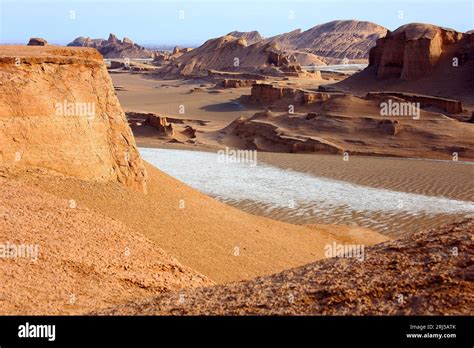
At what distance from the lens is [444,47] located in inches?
1467

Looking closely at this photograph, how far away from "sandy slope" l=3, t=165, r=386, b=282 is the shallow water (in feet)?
7.70

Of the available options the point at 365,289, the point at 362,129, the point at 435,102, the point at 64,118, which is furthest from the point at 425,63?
the point at 365,289

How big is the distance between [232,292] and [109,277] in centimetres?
164

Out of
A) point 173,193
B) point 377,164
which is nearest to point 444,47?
point 377,164

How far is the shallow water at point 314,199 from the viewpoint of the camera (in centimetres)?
1285

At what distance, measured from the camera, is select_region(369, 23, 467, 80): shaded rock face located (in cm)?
3656

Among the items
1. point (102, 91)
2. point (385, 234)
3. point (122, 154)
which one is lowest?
point (385, 234)

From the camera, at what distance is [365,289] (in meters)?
4.20

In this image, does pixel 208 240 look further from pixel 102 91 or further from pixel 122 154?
pixel 102 91

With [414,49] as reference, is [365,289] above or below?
below

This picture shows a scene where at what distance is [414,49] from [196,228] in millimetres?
31614

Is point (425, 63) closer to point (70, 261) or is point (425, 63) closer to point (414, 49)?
point (414, 49)

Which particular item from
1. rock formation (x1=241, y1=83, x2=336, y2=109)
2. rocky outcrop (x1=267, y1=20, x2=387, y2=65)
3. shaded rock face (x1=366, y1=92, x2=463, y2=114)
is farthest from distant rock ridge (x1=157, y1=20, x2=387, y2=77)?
shaded rock face (x1=366, y1=92, x2=463, y2=114)

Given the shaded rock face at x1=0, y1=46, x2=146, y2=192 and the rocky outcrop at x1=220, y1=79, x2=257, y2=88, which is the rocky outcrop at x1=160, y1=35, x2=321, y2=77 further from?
the shaded rock face at x1=0, y1=46, x2=146, y2=192
